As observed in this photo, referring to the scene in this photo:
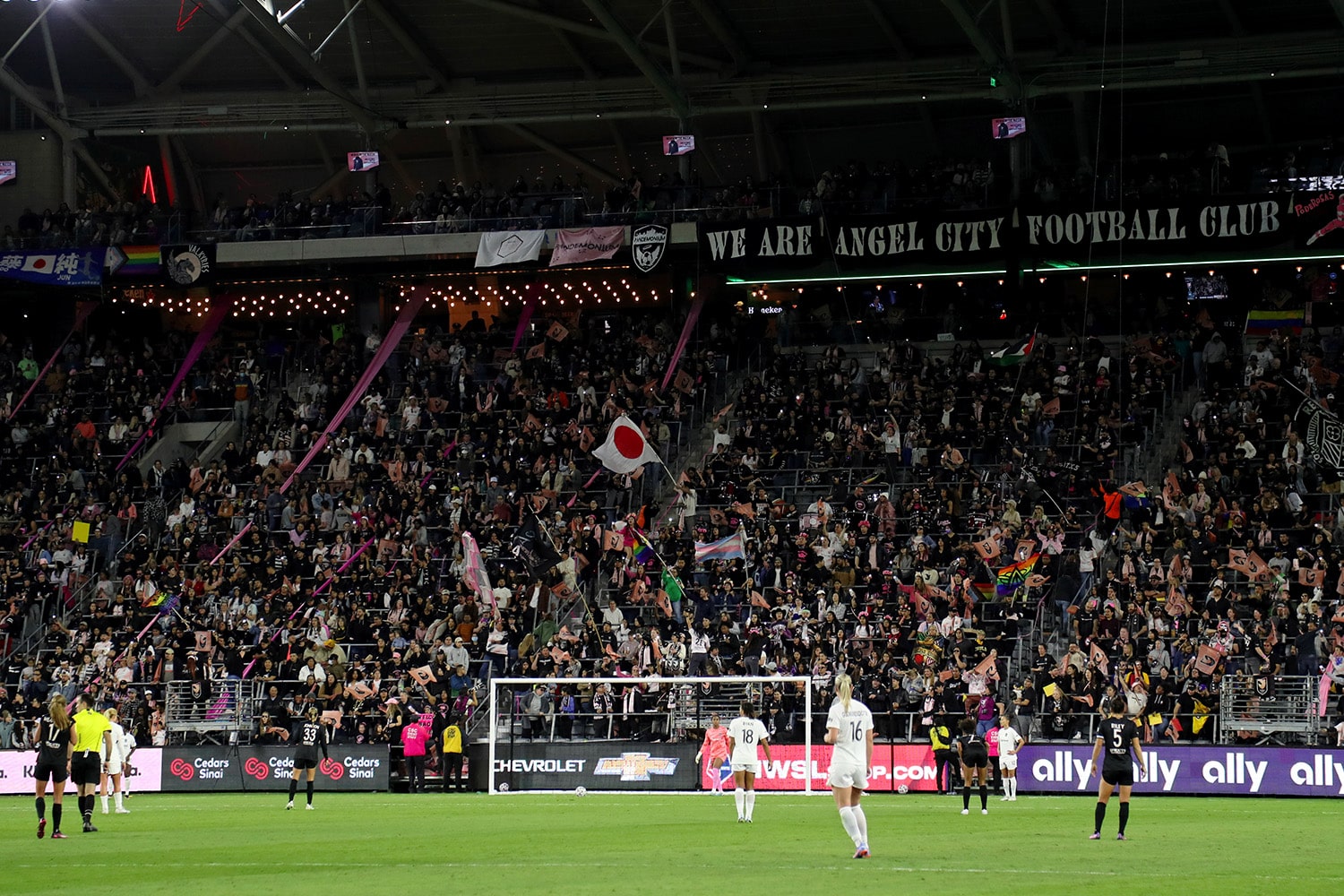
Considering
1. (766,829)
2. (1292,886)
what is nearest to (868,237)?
(766,829)

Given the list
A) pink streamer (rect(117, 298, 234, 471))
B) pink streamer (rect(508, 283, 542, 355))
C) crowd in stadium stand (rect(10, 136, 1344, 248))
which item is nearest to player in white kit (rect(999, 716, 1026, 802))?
crowd in stadium stand (rect(10, 136, 1344, 248))

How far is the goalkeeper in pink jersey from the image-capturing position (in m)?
32.9

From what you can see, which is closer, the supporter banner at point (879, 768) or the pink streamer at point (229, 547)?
the supporter banner at point (879, 768)

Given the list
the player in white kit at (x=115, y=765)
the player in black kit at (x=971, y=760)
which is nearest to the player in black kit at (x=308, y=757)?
the player in white kit at (x=115, y=765)

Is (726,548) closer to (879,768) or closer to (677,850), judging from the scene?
(879,768)

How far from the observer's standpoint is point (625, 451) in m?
42.6

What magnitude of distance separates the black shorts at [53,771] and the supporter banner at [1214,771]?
1759 centimetres

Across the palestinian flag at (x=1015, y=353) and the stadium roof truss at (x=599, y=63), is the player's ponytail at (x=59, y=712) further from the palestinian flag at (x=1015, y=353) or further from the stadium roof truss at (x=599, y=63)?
the palestinian flag at (x=1015, y=353)

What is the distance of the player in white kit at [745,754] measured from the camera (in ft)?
82.4

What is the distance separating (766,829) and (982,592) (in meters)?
15.0

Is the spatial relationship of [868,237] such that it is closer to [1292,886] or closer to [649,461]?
[649,461]

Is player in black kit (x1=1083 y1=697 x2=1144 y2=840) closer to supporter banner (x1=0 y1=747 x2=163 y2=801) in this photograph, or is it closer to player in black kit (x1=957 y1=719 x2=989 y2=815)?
player in black kit (x1=957 y1=719 x2=989 y2=815)

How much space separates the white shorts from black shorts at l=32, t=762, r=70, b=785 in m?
11.1

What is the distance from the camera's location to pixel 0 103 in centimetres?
5338
